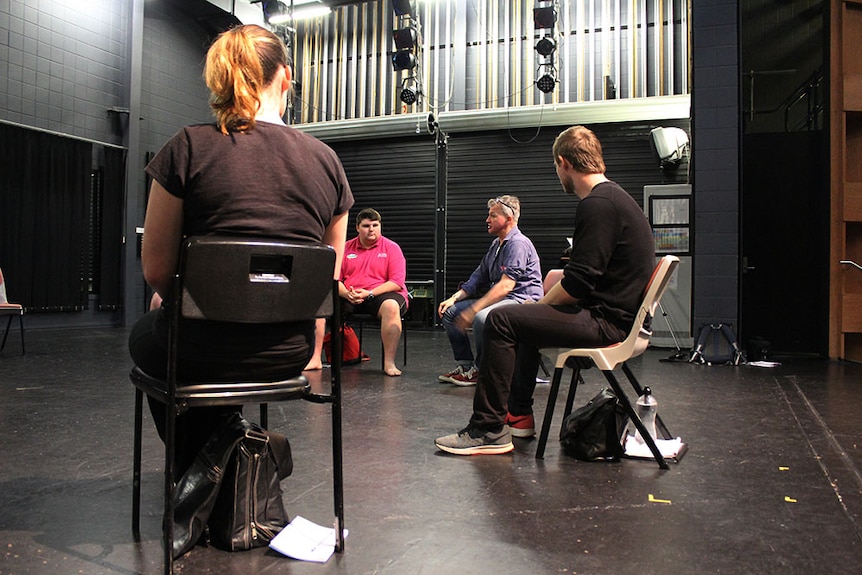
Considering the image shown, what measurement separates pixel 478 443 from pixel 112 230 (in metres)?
7.87

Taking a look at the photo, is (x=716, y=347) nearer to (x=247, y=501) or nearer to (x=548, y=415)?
(x=548, y=415)

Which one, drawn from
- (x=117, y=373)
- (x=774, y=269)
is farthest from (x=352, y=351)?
(x=774, y=269)

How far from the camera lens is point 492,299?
393cm

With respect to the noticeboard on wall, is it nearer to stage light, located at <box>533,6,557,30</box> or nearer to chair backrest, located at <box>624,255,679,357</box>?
stage light, located at <box>533,6,557,30</box>

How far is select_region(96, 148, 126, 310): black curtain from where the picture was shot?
8812mm

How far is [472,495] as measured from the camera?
202cm

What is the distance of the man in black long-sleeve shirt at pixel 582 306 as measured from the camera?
7.84 ft

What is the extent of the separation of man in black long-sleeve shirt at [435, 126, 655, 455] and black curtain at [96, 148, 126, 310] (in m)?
7.63

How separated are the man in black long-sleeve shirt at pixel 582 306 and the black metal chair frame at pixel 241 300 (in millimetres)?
1006

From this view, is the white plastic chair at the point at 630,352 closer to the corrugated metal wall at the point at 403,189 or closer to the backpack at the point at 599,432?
the backpack at the point at 599,432

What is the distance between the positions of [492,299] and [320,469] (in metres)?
1.90

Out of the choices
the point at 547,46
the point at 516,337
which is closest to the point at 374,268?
the point at 516,337

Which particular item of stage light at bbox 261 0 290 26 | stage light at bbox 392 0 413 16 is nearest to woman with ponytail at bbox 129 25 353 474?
stage light at bbox 392 0 413 16

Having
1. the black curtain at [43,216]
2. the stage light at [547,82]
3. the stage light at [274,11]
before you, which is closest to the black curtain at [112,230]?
the black curtain at [43,216]
